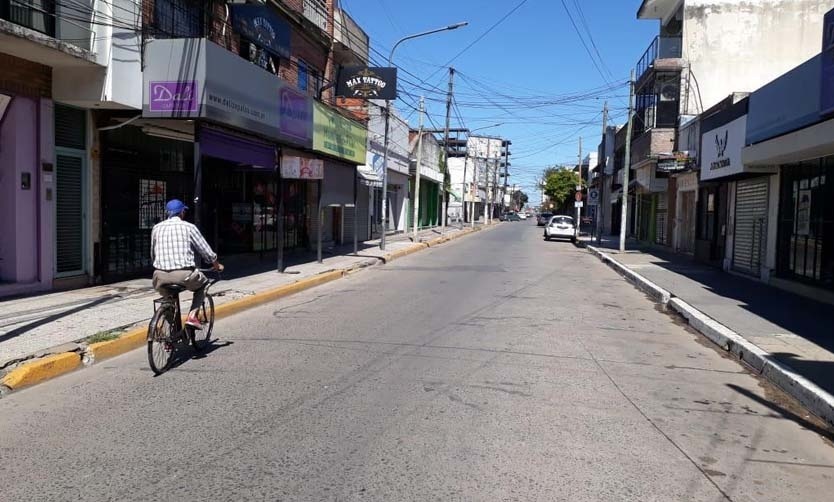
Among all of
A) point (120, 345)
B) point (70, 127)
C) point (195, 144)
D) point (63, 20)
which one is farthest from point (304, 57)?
point (120, 345)

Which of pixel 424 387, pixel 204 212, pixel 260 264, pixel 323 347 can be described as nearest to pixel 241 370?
pixel 323 347

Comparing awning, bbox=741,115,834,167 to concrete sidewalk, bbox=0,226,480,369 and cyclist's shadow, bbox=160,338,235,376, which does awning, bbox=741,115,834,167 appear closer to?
cyclist's shadow, bbox=160,338,235,376

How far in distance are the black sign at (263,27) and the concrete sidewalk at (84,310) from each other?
5.67 meters

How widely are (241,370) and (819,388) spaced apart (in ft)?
18.9

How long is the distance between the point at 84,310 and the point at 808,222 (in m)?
14.0

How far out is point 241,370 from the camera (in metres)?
7.12

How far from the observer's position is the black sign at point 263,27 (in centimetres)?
1625

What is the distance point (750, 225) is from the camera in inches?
710

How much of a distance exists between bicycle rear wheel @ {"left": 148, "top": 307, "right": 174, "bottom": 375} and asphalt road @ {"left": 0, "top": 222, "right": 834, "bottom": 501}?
0.18 meters

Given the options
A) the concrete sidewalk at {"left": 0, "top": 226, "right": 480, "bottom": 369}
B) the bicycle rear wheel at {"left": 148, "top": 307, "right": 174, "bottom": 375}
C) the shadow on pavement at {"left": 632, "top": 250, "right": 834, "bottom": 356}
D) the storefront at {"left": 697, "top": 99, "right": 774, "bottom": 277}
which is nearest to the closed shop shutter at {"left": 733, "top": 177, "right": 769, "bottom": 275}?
the storefront at {"left": 697, "top": 99, "right": 774, "bottom": 277}

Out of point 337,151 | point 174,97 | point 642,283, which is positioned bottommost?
point 642,283

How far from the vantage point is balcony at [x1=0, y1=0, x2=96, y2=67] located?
9.73m

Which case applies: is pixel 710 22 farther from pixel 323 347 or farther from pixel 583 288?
pixel 323 347

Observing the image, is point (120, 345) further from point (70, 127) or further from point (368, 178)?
point (368, 178)
